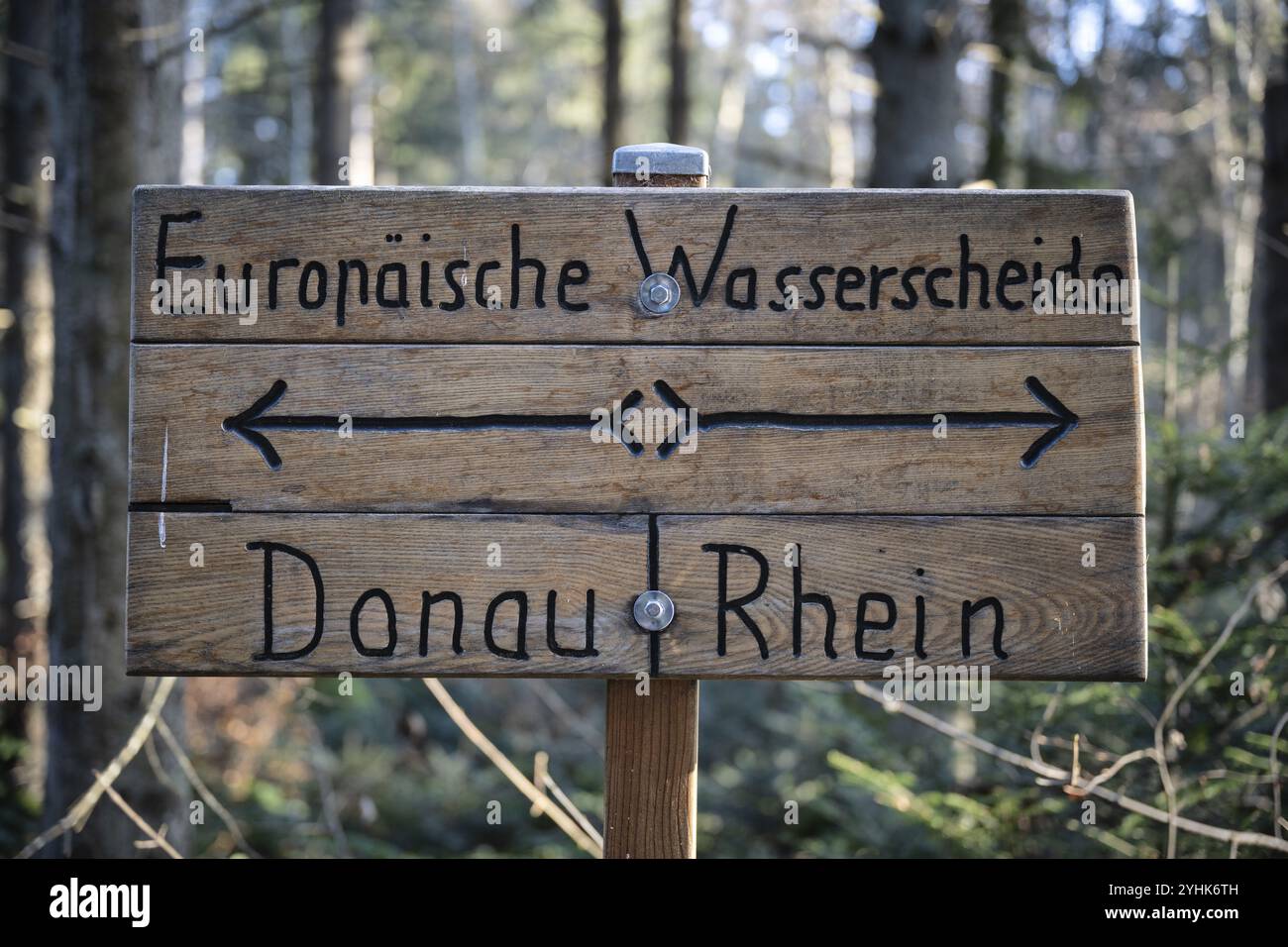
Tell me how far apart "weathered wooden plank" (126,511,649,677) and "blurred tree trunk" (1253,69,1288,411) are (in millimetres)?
4225

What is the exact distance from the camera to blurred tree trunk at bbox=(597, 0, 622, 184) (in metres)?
9.71

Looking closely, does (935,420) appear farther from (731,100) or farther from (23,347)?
(731,100)

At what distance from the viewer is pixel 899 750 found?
4.23 metres

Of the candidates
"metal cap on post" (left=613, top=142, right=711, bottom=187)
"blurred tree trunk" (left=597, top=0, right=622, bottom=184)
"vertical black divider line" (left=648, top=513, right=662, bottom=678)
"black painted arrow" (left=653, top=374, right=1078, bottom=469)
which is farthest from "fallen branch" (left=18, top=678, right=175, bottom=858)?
"blurred tree trunk" (left=597, top=0, right=622, bottom=184)

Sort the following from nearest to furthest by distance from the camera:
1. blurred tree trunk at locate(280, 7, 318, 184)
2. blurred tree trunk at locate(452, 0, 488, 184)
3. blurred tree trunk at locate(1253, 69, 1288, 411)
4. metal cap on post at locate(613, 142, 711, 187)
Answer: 1. metal cap on post at locate(613, 142, 711, 187)
2. blurred tree trunk at locate(1253, 69, 1288, 411)
3. blurred tree trunk at locate(280, 7, 318, 184)
4. blurred tree trunk at locate(452, 0, 488, 184)

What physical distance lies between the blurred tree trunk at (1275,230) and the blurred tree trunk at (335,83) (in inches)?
292

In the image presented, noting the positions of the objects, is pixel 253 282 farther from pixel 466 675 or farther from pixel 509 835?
pixel 509 835

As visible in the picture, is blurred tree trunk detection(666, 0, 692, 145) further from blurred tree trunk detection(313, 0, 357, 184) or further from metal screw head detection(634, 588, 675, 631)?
metal screw head detection(634, 588, 675, 631)

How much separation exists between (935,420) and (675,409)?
0.38 metres

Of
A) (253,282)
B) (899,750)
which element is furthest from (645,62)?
(253,282)

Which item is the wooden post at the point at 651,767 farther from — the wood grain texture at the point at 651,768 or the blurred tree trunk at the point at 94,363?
the blurred tree trunk at the point at 94,363

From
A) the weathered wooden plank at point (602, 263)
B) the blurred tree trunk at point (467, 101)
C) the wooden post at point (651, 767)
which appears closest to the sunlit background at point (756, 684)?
the wooden post at point (651, 767)

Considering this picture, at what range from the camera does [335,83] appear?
30.8ft

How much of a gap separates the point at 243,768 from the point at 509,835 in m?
1.96
